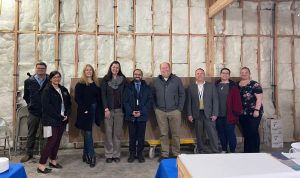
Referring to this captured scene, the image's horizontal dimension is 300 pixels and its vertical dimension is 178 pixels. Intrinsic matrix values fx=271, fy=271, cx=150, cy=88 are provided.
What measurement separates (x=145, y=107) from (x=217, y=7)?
8.04 feet

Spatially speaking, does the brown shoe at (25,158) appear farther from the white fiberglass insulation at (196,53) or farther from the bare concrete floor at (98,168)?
the white fiberglass insulation at (196,53)

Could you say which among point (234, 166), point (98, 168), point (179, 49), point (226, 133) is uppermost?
point (179, 49)

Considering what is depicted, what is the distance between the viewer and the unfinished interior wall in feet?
17.4

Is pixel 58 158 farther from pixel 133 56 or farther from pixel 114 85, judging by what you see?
pixel 133 56

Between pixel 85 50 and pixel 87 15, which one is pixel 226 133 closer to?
pixel 85 50

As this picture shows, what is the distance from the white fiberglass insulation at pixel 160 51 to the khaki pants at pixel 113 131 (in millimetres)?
1573

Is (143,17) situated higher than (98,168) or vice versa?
(143,17)

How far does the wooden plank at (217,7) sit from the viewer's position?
4837 mm

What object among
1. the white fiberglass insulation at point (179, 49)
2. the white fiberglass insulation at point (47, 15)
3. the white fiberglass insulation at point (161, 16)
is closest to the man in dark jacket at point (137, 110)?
the white fiberglass insulation at point (179, 49)

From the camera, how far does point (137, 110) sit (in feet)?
14.7

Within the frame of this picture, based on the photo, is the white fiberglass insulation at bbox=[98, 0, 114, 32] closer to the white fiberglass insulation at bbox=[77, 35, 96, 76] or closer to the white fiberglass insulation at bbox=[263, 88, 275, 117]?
the white fiberglass insulation at bbox=[77, 35, 96, 76]

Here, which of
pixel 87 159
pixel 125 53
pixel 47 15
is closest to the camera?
pixel 87 159

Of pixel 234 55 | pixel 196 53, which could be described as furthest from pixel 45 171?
pixel 234 55

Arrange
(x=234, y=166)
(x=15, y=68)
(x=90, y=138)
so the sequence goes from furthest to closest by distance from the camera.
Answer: (x=15, y=68)
(x=90, y=138)
(x=234, y=166)
